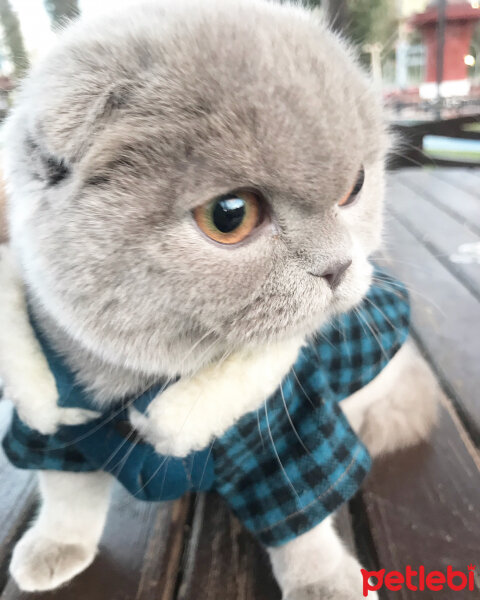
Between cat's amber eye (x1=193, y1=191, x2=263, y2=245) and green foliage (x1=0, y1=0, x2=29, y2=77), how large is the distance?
0.27 m

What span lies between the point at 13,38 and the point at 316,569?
0.71m

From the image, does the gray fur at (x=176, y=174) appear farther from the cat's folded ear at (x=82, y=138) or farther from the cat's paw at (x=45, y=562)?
the cat's paw at (x=45, y=562)

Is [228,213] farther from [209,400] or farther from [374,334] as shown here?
[374,334]

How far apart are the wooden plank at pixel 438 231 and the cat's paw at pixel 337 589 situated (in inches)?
26.6

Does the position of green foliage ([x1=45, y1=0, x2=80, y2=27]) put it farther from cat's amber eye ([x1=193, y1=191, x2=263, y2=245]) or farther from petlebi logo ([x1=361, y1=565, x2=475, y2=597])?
petlebi logo ([x1=361, y1=565, x2=475, y2=597])

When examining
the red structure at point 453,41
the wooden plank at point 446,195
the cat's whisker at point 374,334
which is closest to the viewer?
the cat's whisker at point 374,334

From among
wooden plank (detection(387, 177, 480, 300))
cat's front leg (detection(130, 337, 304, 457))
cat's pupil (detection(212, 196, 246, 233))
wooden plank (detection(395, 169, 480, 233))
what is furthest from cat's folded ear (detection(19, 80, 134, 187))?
wooden plank (detection(395, 169, 480, 233))

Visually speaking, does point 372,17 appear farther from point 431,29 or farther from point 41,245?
point 41,245

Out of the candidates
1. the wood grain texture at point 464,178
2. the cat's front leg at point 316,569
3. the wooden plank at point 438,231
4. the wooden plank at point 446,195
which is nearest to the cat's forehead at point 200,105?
the cat's front leg at point 316,569

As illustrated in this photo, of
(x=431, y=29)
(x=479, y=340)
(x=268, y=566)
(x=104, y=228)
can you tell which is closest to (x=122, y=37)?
(x=104, y=228)

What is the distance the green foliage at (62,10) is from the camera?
1.69 ft

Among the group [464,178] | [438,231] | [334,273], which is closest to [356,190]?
[334,273]

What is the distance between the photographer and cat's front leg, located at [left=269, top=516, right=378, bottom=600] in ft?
1.65

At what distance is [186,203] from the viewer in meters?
0.38
